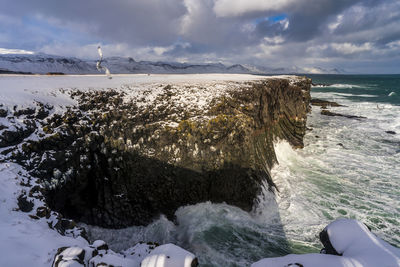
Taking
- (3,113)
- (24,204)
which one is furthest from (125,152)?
(3,113)

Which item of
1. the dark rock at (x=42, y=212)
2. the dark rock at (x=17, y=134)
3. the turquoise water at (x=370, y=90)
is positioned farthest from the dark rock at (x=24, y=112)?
the turquoise water at (x=370, y=90)

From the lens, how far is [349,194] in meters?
12.3

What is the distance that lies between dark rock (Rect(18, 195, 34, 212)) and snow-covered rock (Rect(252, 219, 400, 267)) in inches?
288

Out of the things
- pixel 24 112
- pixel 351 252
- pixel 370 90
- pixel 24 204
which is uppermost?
pixel 370 90

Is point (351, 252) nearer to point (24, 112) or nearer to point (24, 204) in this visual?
point (24, 204)

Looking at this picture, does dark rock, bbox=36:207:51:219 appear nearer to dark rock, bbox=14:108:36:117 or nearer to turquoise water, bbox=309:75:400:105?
dark rock, bbox=14:108:36:117

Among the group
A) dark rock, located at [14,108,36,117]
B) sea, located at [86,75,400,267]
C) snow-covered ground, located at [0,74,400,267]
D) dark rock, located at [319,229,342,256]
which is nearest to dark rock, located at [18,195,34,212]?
snow-covered ground, located at [0,74,400,267]

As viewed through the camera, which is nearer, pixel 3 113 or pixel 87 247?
pixel 87 247

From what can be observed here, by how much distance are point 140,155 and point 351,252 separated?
886 centimetres

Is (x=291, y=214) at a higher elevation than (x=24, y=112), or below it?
below

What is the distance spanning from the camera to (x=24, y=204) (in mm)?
6395

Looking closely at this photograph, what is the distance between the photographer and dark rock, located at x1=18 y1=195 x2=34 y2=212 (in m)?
6.25

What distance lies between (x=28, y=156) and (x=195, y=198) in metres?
7.87

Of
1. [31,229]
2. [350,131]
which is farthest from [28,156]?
[350,131]
